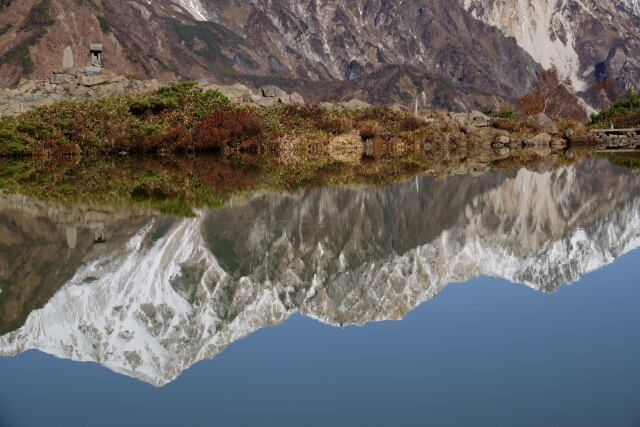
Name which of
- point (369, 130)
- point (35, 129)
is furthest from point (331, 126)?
point (35, 129)

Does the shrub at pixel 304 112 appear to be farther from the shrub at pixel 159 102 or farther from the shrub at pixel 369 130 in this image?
the shrub at pixel 159 102

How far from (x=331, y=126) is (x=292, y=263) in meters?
26.3

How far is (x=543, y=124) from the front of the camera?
4622 cm

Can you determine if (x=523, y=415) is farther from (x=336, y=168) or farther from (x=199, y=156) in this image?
(x=199, y=156)

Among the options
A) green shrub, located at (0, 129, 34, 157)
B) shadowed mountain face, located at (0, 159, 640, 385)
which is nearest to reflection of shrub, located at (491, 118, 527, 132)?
green shrub, located at (0, 129, 34, 157)

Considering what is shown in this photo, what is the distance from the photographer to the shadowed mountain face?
7516mm

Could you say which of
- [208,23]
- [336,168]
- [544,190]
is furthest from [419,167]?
[208,23]

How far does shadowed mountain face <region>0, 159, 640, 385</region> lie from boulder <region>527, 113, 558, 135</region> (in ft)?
95.4

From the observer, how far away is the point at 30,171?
24.1 m

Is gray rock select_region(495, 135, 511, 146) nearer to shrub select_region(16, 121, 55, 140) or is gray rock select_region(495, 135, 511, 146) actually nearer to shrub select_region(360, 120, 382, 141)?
shrub select_region(360, 120, 382, 141)

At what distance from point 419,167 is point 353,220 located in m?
12.6

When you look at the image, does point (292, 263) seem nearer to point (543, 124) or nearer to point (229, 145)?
point (229, 145)

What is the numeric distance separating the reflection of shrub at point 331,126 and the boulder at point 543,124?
14.6 meters

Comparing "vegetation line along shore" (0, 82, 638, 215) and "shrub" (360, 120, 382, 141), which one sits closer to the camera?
"vegetation line along shore" (0, 82, 638, 215)
